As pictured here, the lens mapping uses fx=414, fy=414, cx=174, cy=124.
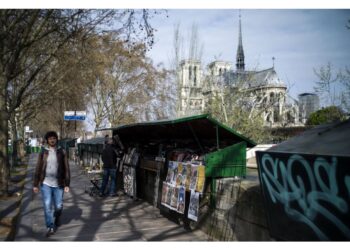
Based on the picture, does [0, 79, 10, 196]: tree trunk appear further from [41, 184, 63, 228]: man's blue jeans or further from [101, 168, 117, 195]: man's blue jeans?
[41, 184, 63, 228]: man's blue jeans

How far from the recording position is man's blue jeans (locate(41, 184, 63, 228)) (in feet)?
23.7

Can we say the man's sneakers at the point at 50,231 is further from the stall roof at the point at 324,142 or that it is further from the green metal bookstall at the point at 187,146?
the stall roof at the point at 324,142

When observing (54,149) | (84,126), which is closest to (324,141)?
(54,149)

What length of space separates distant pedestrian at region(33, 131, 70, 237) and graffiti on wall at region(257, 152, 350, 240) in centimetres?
411

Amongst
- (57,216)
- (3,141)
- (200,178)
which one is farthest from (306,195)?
(3,141)

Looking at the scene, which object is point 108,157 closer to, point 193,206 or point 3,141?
point 3,141

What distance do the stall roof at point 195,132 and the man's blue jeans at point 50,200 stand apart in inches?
87.7

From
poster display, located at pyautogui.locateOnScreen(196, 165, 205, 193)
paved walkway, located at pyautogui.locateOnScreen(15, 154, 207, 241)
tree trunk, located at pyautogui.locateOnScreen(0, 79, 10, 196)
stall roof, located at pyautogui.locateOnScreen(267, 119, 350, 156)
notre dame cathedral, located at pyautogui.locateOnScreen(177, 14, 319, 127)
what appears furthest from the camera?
notre dame cathedral, located at pyautogui.locateOnScreen(177, 14, 319, 127)

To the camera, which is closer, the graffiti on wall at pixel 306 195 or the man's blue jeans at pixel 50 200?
the graffiti on wall at pixel 306 195

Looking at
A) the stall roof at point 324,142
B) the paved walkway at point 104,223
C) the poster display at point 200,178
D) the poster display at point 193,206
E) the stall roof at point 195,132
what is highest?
the stall roof at point 195,132

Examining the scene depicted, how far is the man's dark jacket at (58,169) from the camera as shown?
7.35 m

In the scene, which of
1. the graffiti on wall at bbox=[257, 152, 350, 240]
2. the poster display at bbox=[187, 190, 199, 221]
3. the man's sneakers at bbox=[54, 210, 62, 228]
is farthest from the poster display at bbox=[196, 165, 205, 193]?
the man's sneakers at bbox=[54, 210, 62, 228]

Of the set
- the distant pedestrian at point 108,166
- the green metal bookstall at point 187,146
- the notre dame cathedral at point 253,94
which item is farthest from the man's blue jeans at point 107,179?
the notre dame cathedral at point 253,94

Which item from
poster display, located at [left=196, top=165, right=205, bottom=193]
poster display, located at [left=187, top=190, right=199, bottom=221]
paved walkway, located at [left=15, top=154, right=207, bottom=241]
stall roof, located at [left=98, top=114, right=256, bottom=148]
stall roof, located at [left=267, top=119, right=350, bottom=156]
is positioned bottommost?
paved walkway, located at [left=15, top=154, right=207, bottom=241]
